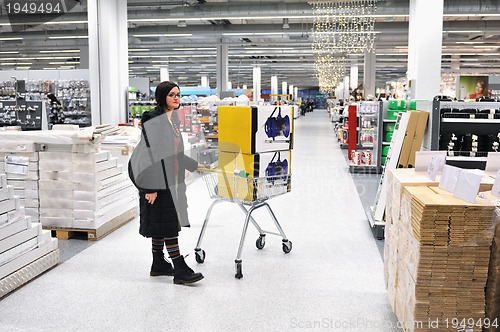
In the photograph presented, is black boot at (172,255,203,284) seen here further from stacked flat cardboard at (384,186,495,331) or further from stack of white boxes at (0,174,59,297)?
stacked flat cardboard at (384,186,495,331)

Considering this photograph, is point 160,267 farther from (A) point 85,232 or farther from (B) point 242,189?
(A) point 85,232

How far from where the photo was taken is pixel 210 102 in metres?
13.6

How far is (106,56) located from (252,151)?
6737 millimetres

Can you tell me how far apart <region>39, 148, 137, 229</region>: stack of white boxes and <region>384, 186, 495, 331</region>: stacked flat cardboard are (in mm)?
3642

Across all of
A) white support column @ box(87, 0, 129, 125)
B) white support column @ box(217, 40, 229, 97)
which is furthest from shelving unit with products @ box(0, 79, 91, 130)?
white support column @ box(217, 40, 229, 97)

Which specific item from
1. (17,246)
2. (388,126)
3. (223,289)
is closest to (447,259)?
(223,289)

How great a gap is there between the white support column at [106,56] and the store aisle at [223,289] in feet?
15.5

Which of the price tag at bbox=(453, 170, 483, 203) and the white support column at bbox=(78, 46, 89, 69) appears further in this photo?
the white support column at bbox=(78, 46, 89, 69)

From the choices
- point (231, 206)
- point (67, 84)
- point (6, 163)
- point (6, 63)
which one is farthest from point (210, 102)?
point (6, 63)

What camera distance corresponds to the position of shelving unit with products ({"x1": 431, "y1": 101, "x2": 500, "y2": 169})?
5.46 m

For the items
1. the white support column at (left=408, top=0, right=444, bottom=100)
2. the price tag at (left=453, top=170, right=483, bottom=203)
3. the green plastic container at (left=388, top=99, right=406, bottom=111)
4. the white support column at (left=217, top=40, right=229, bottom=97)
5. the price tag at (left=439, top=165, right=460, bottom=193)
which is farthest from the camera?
the white support column at (left=217, top=40, right=229, bottom=97)

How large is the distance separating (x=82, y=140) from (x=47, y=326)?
2.35 m

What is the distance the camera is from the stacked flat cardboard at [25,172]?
5453 millimetres

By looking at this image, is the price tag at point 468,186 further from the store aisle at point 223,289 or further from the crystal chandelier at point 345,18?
the crystal chandelier at point 345,18
